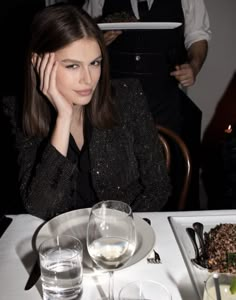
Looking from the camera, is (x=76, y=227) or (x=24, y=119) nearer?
(x=76, y=227)

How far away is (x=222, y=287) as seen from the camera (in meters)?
0.79

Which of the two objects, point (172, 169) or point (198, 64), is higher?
point (198, 64)

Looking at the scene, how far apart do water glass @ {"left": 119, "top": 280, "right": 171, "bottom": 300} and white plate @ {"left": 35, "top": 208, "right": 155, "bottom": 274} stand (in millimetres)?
111

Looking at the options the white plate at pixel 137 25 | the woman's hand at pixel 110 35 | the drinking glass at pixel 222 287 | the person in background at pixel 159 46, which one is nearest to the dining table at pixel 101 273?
the drinking glass at pixel 222 287

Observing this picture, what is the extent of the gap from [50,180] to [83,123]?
370 millimetres

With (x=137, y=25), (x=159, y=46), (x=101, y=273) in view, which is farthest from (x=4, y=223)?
(x=159, y=46)

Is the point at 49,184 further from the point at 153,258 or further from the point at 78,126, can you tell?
the point at 153,258

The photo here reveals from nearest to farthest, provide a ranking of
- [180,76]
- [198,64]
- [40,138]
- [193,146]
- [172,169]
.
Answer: [40,138]
[180,76]
[198,64]
[172,169]
[193,146]

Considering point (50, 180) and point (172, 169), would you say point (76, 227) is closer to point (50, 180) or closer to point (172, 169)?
point (50, 180)

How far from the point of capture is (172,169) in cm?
279

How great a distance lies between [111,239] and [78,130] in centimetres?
87

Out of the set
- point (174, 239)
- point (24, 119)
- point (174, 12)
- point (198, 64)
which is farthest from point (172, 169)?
point (174, 239)

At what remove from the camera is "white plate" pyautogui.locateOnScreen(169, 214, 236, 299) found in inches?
37.8

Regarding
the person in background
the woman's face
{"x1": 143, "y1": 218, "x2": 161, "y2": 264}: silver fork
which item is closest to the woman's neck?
the woman's face
